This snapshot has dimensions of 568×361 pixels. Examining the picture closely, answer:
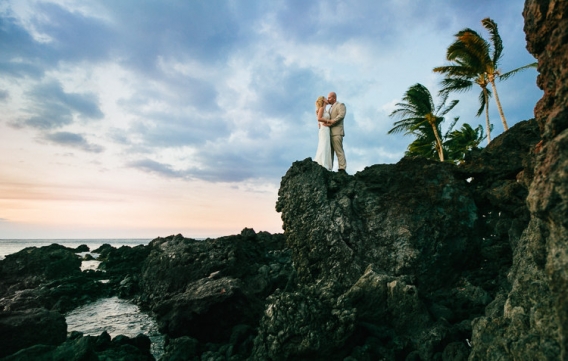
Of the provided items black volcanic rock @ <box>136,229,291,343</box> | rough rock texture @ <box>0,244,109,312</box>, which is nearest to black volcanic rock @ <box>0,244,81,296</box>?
rough rock texture @ <box>0,244,109,312</box>

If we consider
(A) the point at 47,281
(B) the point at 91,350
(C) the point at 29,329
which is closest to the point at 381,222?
(B) the point at 91,350

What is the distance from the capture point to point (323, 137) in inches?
458

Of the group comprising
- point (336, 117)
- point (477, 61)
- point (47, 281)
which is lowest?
point (47, 281)

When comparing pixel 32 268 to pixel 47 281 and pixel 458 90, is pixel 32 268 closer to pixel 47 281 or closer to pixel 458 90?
pixel 47 281

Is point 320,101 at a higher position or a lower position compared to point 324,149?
higher

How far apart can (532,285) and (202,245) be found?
34.9 ft

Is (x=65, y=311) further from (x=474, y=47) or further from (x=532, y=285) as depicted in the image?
(x=474, y=47)

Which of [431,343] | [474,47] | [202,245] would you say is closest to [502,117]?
[474,47]

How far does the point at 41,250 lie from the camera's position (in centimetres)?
2109

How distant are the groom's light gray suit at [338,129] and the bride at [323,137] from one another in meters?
0.22

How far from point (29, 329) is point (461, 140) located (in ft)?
132

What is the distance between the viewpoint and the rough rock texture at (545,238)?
3031mm

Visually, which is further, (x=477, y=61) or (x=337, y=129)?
(x=477, y=61)

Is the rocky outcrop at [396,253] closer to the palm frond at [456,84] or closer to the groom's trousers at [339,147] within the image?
the groom's trousers at [339,147]
